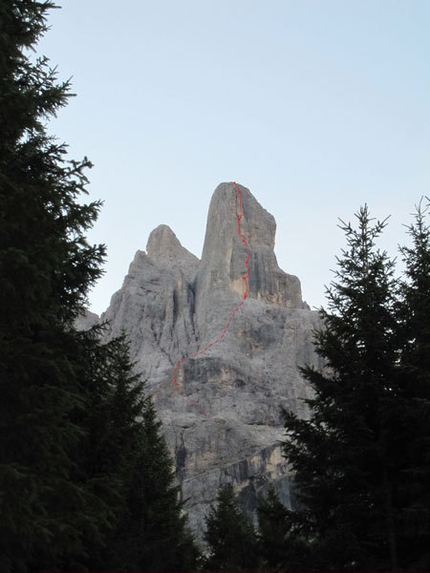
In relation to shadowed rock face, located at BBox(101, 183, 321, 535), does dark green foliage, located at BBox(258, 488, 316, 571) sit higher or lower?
lower

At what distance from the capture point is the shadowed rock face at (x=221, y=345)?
95.2 metres

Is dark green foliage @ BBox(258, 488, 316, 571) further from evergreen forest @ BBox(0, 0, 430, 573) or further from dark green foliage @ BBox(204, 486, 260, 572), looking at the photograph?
dark green foliage @ BBox(204, 486, 260, 572)

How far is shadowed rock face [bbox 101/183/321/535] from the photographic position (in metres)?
95.2

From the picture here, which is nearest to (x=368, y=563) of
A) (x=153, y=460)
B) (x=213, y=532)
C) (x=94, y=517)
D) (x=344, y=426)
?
(x=344, y=426)

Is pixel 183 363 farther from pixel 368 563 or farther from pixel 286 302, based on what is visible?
pixel 368 563

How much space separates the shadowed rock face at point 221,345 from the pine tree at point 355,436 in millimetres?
72033

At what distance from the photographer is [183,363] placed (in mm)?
115688

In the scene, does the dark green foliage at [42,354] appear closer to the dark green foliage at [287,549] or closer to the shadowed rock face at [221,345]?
the dark green foliage at [287,549]

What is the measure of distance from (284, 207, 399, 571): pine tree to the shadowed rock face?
7203cm

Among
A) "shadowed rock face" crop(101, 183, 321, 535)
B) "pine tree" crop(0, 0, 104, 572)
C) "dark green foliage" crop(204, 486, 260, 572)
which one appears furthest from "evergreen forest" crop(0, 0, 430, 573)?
"shadowed rock face" crop(101, 183, 321, 535)

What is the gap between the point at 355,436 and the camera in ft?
44.7

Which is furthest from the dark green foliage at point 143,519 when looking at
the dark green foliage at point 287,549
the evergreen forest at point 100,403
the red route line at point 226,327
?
the red route line at point 226,327

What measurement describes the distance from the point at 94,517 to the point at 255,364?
111196mm

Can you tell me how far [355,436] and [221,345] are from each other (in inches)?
4146
